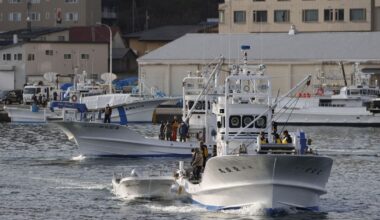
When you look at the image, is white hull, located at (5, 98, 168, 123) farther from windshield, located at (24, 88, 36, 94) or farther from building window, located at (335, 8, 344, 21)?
building window, located at (335, 8, 344, 21)

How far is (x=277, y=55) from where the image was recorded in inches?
4833

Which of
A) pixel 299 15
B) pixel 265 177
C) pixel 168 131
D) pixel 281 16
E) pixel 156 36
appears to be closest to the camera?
pixel 265 177

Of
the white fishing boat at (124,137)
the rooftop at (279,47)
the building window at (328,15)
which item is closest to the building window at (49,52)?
the rooftop at (279,47)

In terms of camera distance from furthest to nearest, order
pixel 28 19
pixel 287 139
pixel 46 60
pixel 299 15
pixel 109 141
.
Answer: pixel 28 19 → pixel 46 60 → pixel 299 15 → pixel 109 141 → pixel 287 139

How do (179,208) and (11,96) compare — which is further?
(11,96)

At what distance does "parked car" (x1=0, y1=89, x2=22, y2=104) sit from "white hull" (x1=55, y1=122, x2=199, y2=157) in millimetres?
51434

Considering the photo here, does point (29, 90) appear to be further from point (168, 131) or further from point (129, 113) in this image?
point (168, 131)

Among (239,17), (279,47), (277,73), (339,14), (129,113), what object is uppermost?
(339,14)

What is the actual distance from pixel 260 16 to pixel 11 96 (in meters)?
27.5

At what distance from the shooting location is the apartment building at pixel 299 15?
439ft

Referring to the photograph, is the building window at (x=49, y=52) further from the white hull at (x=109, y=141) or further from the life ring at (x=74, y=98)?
the white hull at (x=109, y=141)

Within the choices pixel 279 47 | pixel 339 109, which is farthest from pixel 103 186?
pixel 279 47

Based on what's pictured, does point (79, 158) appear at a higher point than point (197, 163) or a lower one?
lower

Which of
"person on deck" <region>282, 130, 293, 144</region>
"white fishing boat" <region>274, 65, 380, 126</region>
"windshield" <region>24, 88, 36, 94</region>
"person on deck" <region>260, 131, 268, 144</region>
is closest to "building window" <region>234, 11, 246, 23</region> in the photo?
"windshield" <region>24, 88, 36, 94</region>
